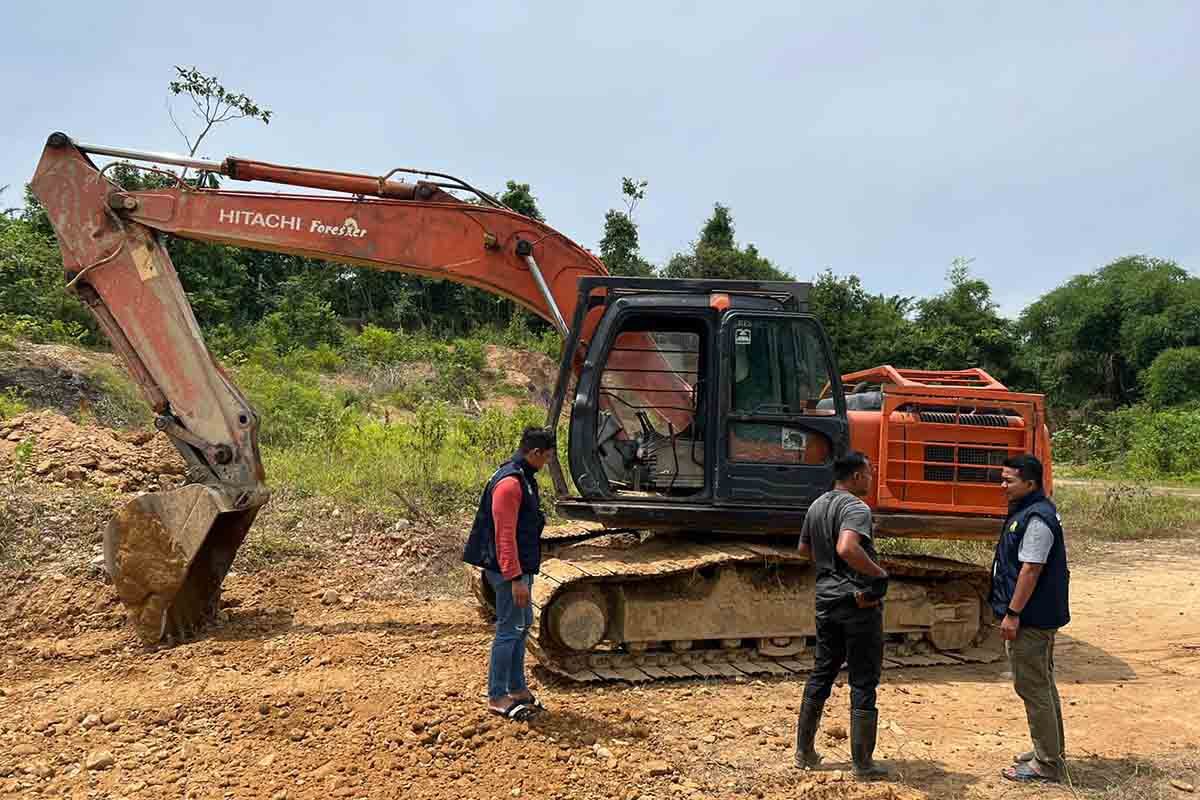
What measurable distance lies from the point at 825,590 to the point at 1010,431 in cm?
271

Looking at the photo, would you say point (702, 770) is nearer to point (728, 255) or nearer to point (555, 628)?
point (555, 628)

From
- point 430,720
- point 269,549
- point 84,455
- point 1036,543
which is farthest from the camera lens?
point 84,455

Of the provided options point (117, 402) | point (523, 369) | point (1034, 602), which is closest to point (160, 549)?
point (1034, 602)

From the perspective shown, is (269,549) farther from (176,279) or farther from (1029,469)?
(1029,469)

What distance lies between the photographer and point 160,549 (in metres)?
6.09

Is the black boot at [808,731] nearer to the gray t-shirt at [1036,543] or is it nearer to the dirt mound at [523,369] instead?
the gray t-shirt at [1036,543]

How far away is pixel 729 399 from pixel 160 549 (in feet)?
12.6

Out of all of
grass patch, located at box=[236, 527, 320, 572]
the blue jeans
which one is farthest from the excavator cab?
grass patch, located at box=[236, 527, 320, 572]

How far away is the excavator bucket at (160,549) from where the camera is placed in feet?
19.9

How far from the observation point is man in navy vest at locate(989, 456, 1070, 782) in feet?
14.5

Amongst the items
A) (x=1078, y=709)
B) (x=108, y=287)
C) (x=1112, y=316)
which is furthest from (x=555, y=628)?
(x=1112, y=316)

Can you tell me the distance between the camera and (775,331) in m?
6.16

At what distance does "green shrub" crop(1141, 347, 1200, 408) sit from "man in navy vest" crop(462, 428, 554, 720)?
28690mm

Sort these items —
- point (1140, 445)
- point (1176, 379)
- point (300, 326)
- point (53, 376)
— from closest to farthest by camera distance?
point (53, 376)
point (1140, 445)
point (300, 326)
point (1176, 379)
